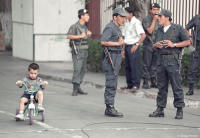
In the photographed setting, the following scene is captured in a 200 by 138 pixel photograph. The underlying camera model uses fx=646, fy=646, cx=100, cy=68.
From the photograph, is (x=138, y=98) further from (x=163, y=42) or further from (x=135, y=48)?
(x=163, y=42)

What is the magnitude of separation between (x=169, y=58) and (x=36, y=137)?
9.48 feet

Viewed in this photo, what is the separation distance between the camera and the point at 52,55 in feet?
70.0

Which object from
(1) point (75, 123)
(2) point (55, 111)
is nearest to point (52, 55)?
(2) point (55, 111)

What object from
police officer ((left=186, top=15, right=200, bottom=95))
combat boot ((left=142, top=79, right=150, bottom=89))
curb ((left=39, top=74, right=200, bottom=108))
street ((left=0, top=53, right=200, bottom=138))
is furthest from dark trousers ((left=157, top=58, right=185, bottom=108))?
combat boot ((left=142, top=79, right=150, bottom=89))

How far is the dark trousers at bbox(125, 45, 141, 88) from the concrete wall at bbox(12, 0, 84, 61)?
22.4ft

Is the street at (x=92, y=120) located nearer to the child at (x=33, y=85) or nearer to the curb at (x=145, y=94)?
the curb at (x=145, y=94)

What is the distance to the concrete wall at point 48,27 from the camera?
69.5 feet

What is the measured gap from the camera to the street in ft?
31.5

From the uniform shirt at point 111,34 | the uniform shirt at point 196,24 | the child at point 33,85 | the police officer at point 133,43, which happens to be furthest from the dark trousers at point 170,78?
the police officer at point 133,43

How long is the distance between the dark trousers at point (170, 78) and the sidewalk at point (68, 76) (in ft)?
6.49

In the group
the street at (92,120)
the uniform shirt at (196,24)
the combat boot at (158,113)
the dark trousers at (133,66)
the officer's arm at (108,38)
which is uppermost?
the uniform shirt at (196,24)

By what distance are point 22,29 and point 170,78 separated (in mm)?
11707

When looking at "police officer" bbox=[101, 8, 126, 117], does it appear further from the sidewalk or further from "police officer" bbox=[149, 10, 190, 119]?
the sidewalk

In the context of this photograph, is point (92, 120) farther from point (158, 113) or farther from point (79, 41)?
point (79, 41)
